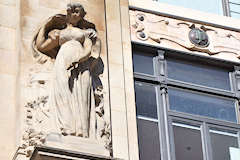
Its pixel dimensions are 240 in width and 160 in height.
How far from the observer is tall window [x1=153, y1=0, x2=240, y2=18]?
18844mm

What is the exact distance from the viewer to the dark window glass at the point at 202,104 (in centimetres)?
1722

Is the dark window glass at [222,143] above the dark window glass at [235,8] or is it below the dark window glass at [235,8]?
below

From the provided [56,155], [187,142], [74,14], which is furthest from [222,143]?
[56,155]

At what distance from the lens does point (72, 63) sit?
15625 mm

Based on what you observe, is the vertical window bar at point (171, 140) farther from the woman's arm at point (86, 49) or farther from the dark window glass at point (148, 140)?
the woman's arm at point (86, 49)

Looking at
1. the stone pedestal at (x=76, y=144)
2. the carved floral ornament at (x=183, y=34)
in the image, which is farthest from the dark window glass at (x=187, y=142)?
the stone pedestal at (x=76, y=144)

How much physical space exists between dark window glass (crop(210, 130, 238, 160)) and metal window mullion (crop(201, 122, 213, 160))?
0.09m

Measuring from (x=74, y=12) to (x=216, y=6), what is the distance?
3.67 m

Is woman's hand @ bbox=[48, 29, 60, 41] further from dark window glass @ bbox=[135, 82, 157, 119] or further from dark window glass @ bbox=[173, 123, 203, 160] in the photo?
dark window glass @ bbox=[173, 123, 203, 160]

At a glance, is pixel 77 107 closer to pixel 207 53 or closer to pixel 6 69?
pixel 6 69

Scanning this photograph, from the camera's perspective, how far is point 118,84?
651 inches

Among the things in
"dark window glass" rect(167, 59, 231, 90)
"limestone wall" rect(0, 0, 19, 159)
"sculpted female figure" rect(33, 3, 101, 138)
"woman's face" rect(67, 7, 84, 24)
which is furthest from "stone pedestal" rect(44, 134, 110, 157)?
"dark window glass" rect(167, 59, 231, 90)

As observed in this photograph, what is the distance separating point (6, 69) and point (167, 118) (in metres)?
2.67

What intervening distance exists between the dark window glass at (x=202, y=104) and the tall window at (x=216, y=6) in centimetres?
200
